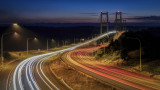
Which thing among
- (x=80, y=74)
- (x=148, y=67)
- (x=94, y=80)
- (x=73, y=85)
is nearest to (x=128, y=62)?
(x=148, y=67)

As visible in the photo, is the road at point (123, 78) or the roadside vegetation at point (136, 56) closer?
the road at point (123, 78)

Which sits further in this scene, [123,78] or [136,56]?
[136,56]

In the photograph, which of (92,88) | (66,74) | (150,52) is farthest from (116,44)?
(92,88)

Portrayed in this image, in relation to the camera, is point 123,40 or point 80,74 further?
point 123,40

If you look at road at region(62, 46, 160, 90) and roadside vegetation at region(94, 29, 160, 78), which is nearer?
road at region(62, 46, 160, 90)

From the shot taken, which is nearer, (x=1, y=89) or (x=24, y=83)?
(x=1, y=89)

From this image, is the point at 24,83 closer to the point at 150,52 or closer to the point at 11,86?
the point at 11,86

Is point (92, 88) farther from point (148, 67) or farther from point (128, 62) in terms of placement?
point (128, 62)

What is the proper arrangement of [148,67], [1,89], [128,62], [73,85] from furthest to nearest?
[128,62], [148,67], [73,85], [1,89]

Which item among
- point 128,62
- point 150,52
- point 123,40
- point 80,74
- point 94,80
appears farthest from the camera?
point 123,40
